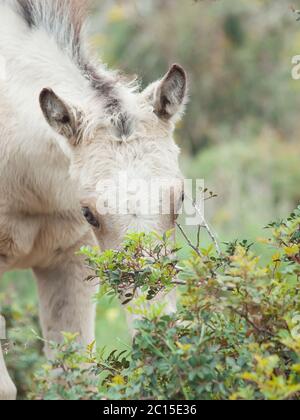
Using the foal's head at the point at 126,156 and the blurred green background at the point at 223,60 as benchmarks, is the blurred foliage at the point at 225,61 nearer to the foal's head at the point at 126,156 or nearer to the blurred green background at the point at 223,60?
the blurred green background at the point at 223,60

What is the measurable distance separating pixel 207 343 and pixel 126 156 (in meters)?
1.48

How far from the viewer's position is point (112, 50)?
1909 centimetres

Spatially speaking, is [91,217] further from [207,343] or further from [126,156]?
[207,343]

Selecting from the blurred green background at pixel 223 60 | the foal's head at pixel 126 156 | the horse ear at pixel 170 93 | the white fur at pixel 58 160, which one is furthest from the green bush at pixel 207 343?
the blurred green background at pixel 223 60

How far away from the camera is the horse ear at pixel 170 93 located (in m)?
5.01

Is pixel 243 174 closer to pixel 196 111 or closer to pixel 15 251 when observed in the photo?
pixel 196 111

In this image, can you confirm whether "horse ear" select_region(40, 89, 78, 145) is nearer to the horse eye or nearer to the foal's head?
the foal's head

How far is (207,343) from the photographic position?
3.53 m

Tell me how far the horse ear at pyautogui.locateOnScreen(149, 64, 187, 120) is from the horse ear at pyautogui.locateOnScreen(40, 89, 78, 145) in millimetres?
493

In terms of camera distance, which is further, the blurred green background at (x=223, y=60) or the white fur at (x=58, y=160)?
the blurred green background at (x=223, y=60)

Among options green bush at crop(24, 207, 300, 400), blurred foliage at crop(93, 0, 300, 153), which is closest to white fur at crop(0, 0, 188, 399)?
green bush at crop(24, 207, 300, 400)

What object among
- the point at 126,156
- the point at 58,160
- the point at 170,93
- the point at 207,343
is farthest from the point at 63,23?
the point at 207,343

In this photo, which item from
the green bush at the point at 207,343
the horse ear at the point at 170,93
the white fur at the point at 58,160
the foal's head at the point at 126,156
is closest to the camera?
the green bush at the point at 207,343

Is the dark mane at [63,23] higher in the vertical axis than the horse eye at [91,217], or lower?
higher
